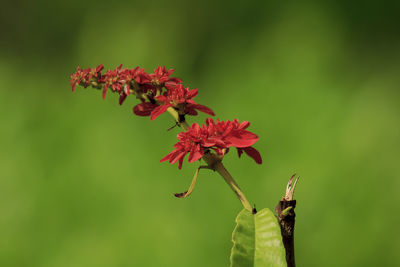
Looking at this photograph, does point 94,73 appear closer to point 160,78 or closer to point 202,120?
point 160,78

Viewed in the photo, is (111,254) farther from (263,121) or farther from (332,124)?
(332,124)

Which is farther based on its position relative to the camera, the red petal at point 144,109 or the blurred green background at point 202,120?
the blurred green background at point 202,120

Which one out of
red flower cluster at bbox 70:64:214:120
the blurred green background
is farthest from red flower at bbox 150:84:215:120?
the blurred green background

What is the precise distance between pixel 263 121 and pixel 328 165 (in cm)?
18

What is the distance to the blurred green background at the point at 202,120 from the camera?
102 cm

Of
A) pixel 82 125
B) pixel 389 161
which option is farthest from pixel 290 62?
pixel 82 125

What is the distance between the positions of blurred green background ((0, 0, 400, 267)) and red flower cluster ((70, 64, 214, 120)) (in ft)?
2.17

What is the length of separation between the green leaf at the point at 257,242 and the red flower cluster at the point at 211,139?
53mm

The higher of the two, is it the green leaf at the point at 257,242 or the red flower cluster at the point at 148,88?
the red flower cluster at the point at 148,88

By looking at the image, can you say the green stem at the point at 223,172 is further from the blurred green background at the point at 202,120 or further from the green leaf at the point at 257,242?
the blurred green background at the point at 202,120

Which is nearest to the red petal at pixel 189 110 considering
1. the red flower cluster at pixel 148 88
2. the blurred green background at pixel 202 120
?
the red flower cluster at pixel 148 88

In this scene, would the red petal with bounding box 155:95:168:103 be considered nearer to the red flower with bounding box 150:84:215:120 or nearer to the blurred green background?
the red flower with bounding box 150:84:215:120

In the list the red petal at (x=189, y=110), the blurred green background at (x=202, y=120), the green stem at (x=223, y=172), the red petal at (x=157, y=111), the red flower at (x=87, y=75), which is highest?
the blurred green background at (x=202, y=120)

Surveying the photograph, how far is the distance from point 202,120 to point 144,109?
76cm
